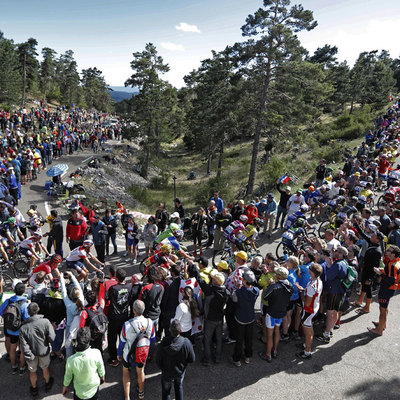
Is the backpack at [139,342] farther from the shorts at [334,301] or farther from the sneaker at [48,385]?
the shorts at [334,301]

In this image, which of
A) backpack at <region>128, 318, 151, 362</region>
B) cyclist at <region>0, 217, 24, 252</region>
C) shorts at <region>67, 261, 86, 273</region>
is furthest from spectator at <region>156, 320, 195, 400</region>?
cyclist at <region>0, 217, 24, 252</region>

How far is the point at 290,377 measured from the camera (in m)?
5.58

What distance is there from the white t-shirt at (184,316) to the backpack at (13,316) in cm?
272

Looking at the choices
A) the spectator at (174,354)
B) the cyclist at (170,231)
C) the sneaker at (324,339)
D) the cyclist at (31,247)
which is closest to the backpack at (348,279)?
the sneaker at (324,339)

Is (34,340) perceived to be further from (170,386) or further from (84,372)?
(170,386)

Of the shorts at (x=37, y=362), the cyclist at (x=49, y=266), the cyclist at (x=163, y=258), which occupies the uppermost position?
the cyclist at (x=163, y=258)

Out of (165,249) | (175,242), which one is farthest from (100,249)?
(165,249)

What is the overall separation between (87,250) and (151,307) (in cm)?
338

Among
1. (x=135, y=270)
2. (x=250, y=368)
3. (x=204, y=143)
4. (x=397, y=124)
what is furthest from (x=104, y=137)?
(x=250, y=368)

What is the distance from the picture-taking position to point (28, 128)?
112ft

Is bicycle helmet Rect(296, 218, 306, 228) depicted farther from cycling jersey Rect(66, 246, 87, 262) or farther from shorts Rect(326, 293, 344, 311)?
cycling jersey Rect(66, 246, 87, 262)

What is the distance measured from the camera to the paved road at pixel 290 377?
5199mm

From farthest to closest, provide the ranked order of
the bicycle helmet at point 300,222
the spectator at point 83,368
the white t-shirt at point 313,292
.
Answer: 1. the bicycle helmet at point 300,222
2. the white t-shirt at point 313,292
3. the spectator at point 83,368

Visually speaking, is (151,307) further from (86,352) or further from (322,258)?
(322,258)
